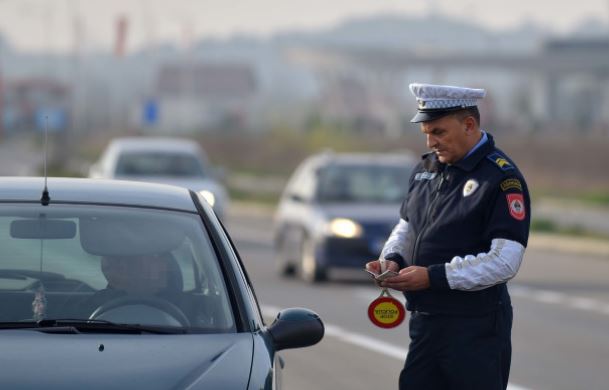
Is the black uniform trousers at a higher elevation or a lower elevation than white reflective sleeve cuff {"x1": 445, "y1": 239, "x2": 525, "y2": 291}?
lower

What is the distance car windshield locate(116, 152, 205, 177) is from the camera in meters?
25.2

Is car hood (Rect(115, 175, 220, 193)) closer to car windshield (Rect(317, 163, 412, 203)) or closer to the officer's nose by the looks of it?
car windshield (Rect(317, 163, 412, 203))

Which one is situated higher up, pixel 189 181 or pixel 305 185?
pixel 305 185

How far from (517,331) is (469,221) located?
8.85 meters

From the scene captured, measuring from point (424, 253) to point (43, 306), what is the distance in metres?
1.45

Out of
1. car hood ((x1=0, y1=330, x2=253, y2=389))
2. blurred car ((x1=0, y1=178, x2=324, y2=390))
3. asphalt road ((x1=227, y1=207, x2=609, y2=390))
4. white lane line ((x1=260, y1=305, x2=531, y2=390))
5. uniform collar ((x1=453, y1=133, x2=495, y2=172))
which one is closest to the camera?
car hood ((x1=0, y1=330, x2=253, y2=389))

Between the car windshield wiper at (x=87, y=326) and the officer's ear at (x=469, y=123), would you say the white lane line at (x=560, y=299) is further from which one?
the car windshield wiper at (x=87, y=326)

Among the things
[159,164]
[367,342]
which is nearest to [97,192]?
[367,342]

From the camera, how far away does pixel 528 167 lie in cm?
7406

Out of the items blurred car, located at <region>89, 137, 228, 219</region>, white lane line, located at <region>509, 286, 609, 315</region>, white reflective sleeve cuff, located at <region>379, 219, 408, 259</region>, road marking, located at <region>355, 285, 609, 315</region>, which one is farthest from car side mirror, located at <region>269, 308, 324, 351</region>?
blurred car, located at <region>89, 137, 228, 219</region>

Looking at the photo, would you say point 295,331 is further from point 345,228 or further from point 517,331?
point 345,228

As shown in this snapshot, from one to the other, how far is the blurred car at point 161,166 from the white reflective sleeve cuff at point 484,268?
739 inches

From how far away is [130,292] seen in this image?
240 inches

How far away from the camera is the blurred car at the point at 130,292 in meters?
5.51
